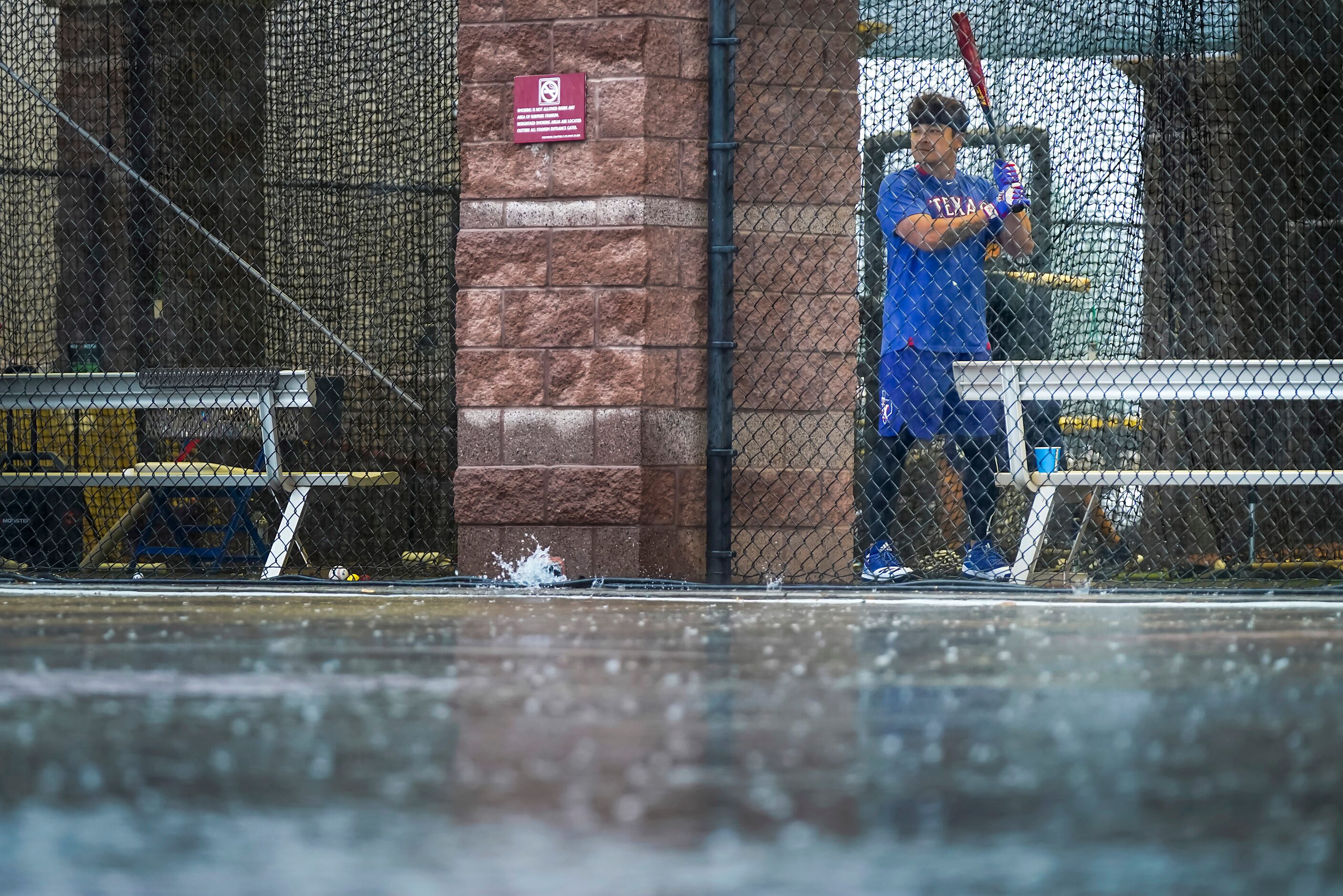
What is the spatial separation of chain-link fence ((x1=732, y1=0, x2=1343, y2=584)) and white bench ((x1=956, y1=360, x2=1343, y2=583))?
1cm

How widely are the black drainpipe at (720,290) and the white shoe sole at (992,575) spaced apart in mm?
1016

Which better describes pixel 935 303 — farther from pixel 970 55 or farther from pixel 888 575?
pixel 888 575

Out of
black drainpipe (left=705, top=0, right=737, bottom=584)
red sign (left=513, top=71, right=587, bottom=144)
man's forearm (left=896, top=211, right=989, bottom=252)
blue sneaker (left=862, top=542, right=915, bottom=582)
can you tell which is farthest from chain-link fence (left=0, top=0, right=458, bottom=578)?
man's forearm (left=896, top=211, right=989, bottom=252)

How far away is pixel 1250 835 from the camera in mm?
1586

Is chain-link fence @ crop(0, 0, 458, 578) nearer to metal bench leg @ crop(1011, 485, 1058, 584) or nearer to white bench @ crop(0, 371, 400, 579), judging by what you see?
white bench @ crop(0, 371, 400, 579)

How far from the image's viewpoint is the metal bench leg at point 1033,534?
6.56 metres

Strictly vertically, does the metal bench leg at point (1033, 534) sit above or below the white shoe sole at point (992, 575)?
above

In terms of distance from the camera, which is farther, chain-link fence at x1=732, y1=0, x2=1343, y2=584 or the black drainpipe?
chain-link fence at x1=732, y1=0, x2=1343, y2=584

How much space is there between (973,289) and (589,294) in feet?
5.35

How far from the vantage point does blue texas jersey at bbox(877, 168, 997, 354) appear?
6867 millimetres

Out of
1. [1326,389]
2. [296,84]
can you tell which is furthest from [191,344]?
[1326,389]

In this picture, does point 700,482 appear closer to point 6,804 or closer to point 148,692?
point 148,692

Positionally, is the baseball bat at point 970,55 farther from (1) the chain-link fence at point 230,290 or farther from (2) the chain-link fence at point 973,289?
(1) the chain-link fence at point 230,290

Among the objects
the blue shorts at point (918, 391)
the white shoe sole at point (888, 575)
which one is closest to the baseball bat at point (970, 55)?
the blue shorts at point (918, 391)
